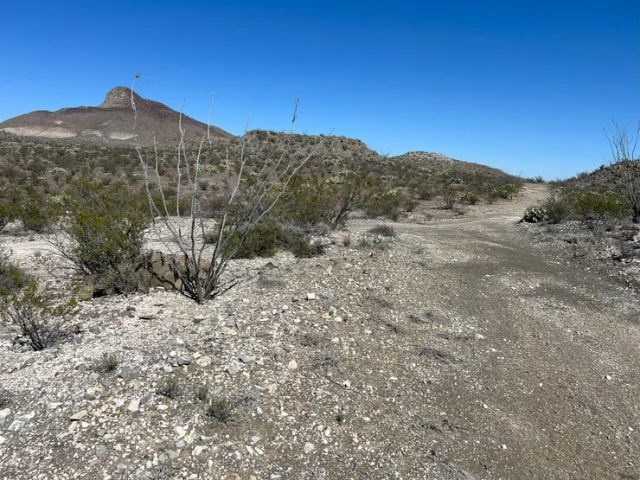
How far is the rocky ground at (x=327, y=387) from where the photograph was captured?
3.70 metres

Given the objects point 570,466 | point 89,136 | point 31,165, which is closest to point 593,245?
point 570,466

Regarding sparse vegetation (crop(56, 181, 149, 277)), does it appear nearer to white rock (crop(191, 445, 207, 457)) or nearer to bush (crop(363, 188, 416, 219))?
white rock (crop(191, 445, 207, 457))

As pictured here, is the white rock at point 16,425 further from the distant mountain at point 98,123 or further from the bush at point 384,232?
the distant mountain at point 98,123

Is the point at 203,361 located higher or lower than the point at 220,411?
higher

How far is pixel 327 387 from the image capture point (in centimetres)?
471

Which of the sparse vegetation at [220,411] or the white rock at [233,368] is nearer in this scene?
the sparse vegetation at [220,411]

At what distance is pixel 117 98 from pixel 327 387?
95203 millimetres

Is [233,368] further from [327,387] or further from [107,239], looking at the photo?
[107,239]

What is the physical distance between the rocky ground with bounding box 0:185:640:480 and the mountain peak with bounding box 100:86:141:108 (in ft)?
283

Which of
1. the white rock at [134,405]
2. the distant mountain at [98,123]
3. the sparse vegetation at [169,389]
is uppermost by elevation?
the distant mountain at [98,123]

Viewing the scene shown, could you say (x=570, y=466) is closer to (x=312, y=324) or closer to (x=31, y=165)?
(x=312, y=324)

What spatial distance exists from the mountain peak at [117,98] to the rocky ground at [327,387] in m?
86.1

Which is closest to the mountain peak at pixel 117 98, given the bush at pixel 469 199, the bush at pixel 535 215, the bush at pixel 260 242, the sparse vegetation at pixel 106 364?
the bush at pixel 469 199

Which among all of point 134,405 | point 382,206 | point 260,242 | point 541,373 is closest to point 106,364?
Result: point 134,405
